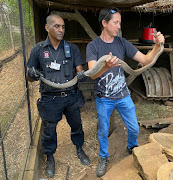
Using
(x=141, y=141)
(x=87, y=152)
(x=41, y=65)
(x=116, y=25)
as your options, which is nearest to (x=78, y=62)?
(x=41, y=65)

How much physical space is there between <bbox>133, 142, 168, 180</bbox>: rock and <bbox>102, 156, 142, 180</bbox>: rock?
0.11 m

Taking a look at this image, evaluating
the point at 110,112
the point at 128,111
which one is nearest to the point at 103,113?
the point at 110,112

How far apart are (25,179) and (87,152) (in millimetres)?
1254

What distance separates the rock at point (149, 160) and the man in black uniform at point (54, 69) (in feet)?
3.19

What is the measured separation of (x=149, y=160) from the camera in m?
2.07

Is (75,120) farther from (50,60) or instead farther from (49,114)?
(50,60)

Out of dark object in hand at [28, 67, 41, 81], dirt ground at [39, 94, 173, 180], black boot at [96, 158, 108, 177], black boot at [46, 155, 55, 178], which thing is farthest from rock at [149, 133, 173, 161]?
dark object in hand at [28, 67, 41, 81]

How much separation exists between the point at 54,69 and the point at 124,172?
153 centimetres

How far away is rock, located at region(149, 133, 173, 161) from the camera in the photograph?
2.21 meters

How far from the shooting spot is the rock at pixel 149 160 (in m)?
1.95

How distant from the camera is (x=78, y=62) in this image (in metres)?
2.51

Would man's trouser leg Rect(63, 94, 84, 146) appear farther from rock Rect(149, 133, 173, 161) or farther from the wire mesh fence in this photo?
rock Rect(149, 133, 173, 161)

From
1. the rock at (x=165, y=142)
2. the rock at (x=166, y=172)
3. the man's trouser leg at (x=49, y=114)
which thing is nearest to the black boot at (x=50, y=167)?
the man's trouser leg at (x=49, y=114)

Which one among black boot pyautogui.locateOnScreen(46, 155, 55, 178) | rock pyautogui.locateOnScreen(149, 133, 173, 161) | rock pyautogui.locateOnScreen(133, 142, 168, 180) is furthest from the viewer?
black boot pyautogui.locateOnScreen(46, 155, 55, 178)
